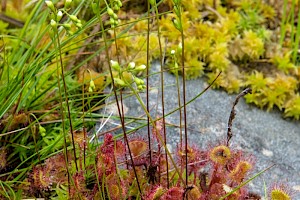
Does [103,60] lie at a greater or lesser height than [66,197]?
greater

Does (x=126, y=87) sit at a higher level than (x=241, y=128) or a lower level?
higher

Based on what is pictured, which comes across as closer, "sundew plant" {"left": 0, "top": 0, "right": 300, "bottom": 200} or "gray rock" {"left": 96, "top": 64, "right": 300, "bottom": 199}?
"sundew plant" {"left": 0, "top": 0, "right": 300, "bottom": 200}

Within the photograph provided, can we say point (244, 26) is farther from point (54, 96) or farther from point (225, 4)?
point (54, 96)

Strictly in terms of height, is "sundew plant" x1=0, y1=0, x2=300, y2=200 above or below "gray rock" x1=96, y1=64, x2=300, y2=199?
above

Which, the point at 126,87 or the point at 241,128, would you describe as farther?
the point at 126,87

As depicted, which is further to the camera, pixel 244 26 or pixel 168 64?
pixel 244 26

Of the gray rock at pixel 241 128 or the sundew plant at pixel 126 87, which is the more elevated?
the sundew plant at pixel 126 87

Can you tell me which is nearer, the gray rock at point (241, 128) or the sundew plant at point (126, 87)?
the sundew plant at point (126, 87)

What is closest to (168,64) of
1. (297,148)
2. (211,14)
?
(211,14)
